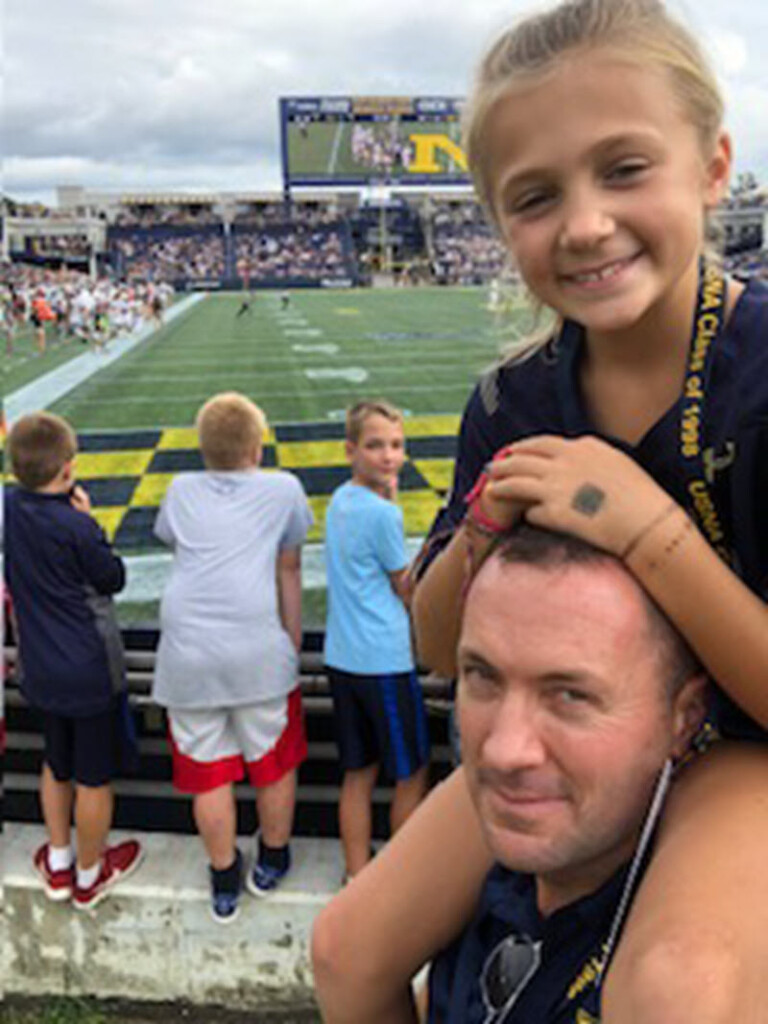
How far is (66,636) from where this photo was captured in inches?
115

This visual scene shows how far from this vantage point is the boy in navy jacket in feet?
9.48

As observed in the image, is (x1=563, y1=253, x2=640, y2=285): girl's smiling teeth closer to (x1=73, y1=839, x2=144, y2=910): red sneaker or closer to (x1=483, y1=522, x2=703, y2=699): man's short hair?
(x1=483, y1=522, x2=703, y2=699): man's short hair

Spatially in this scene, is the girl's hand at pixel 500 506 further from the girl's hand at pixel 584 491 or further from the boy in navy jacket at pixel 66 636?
the boy in navy jacket at pixel 66 636

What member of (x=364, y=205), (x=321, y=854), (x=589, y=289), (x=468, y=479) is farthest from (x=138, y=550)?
(x=364, y=205)

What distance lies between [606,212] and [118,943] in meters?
2.62

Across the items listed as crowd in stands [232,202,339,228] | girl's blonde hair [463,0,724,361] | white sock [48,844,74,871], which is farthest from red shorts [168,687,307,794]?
crowd in stands [232,202,339,228]

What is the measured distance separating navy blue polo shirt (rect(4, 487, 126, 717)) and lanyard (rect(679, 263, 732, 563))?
212 centimetres

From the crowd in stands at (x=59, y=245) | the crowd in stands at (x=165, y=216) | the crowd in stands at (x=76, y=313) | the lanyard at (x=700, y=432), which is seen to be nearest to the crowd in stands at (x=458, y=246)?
the crowd in stands at (x=165, y=216)

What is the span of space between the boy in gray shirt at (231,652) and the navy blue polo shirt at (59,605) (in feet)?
0.69

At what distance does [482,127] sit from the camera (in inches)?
50.8

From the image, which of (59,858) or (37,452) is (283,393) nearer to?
(37,452)

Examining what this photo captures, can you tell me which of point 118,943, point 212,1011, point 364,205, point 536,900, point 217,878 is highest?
point 364,205

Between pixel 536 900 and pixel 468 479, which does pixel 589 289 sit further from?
pixel 536 900

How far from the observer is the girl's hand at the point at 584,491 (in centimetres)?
117
